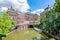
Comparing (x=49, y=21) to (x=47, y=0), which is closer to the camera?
(x=47, y=0)

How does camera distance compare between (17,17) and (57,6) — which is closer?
(57,6)

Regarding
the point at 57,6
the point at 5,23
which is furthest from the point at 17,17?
the point at 57,6

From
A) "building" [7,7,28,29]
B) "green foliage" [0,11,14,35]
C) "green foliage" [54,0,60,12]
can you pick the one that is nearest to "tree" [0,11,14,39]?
"green foliage" [0,11,14,35]

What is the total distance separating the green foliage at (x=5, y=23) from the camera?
7586mm

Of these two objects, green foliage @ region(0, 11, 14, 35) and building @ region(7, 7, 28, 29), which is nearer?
green foliage @ region(0, 11, 14, 35)

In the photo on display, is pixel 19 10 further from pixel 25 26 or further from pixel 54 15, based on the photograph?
pixel 54 15

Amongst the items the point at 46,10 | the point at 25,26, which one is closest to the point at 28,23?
the point at 25,26

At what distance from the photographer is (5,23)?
25.3ft

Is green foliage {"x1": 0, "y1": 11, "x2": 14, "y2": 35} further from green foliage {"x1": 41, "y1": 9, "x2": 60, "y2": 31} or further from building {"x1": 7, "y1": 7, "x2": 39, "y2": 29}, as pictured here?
green foliage {"x1": 41, "y1": 9, "x2": 60, "y2": 31}

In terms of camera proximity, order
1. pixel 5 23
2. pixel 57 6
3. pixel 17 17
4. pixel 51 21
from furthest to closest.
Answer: pixel 51 21 < pixel 17 17 < pixel 5 23 < pixel 57 6

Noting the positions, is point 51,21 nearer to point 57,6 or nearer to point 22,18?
point 57,6

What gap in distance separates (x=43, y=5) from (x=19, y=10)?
2.42ft

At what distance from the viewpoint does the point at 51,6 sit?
785cm

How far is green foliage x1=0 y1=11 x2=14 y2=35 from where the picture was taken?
24.9 ft
